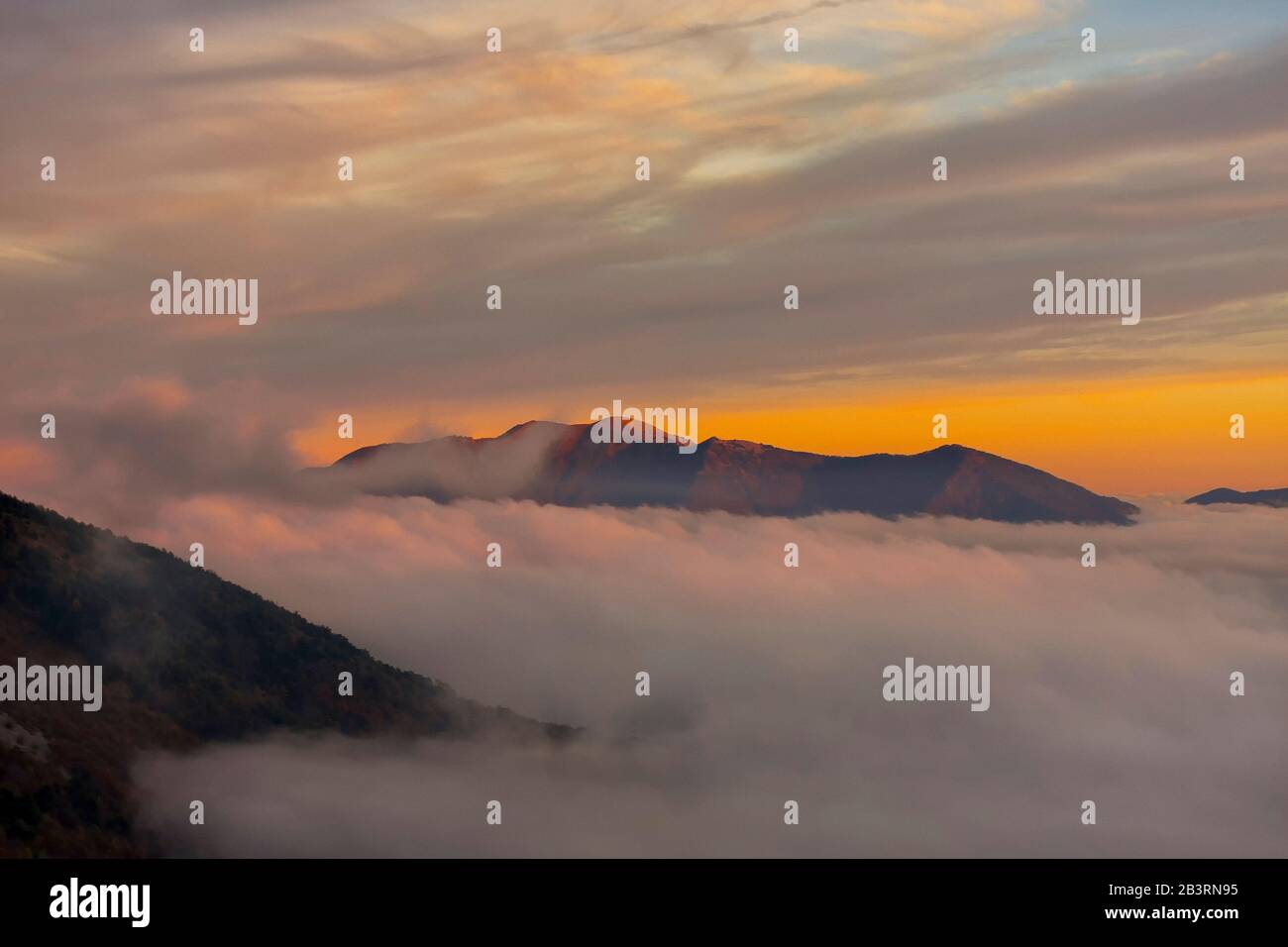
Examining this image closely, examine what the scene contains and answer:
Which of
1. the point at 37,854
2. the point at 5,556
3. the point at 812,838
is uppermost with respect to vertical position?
the point at 5,556

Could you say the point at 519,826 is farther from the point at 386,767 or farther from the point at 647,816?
the point at 647,816

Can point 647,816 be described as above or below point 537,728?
below

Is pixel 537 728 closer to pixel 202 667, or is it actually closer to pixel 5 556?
pixel 202 667

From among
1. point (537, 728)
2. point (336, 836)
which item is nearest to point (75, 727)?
point (336, 836)

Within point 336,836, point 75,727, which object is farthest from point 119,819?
point 336,836

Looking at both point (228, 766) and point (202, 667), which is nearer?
point (228, 766)
